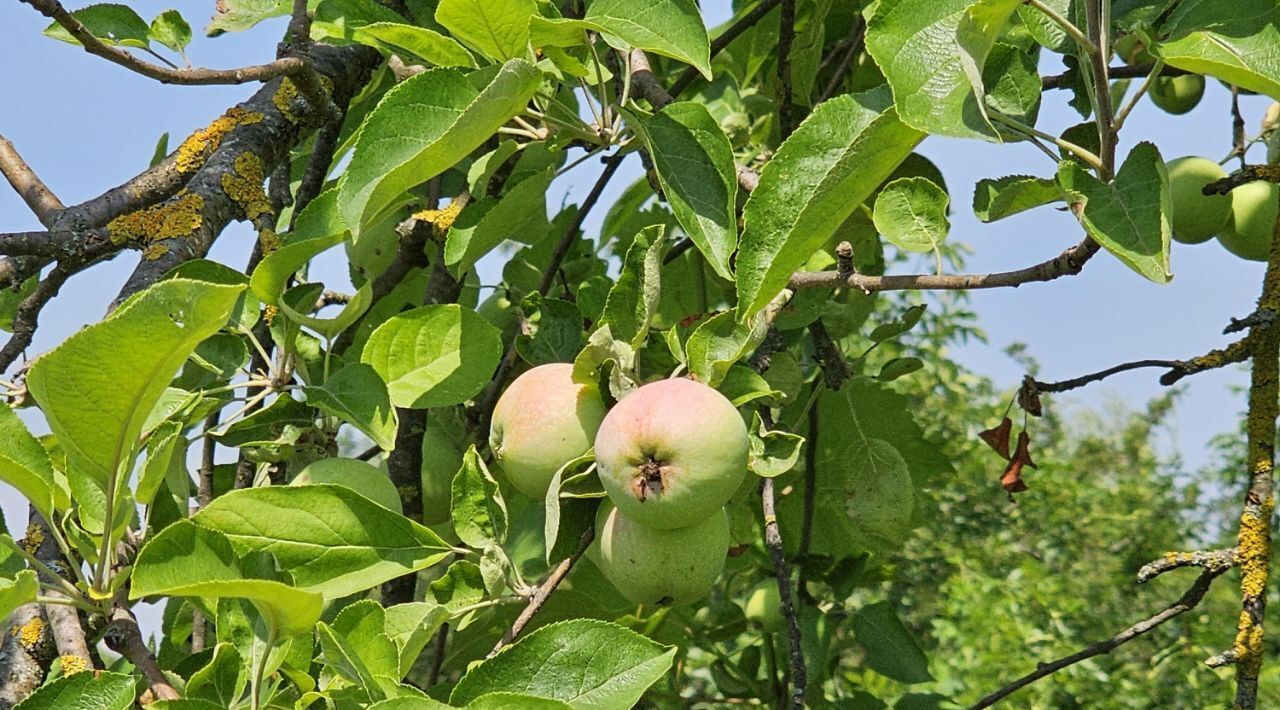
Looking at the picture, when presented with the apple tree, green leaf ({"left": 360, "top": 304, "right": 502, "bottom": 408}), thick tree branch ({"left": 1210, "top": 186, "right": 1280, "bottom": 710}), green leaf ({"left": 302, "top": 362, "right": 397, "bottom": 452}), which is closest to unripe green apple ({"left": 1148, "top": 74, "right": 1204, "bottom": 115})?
the apple tree

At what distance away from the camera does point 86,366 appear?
77 centimetres

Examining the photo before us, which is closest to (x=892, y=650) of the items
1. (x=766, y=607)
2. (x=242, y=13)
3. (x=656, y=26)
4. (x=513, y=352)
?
(x=766, y=607)

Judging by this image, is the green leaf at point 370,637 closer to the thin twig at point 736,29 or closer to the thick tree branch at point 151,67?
the thick tree branch at point 151,67

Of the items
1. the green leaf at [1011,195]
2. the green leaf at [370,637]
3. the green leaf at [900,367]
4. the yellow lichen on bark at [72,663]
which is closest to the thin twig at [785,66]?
the green leaf at [900,367]

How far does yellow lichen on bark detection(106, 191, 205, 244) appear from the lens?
120 cm

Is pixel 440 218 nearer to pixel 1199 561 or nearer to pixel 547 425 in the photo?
pixel 547 425

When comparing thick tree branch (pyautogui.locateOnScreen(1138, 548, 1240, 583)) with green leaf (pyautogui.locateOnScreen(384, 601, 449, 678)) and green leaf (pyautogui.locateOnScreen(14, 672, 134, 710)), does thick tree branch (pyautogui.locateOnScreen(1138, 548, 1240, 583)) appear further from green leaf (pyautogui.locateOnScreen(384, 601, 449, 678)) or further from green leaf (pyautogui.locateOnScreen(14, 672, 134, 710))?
green leaf (pyautogui.locateOnScreen(14, 672, 134, 710))

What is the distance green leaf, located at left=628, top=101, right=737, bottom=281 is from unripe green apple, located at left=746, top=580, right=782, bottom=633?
854 millimetres

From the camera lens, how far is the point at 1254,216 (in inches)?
54.5

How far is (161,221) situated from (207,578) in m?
0.51

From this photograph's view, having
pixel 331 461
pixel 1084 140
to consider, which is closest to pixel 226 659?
pixel 331 461

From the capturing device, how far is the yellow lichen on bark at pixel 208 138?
4.31 ft

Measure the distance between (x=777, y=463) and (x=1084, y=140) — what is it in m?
0.49

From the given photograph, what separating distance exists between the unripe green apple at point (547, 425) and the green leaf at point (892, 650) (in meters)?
0.74
